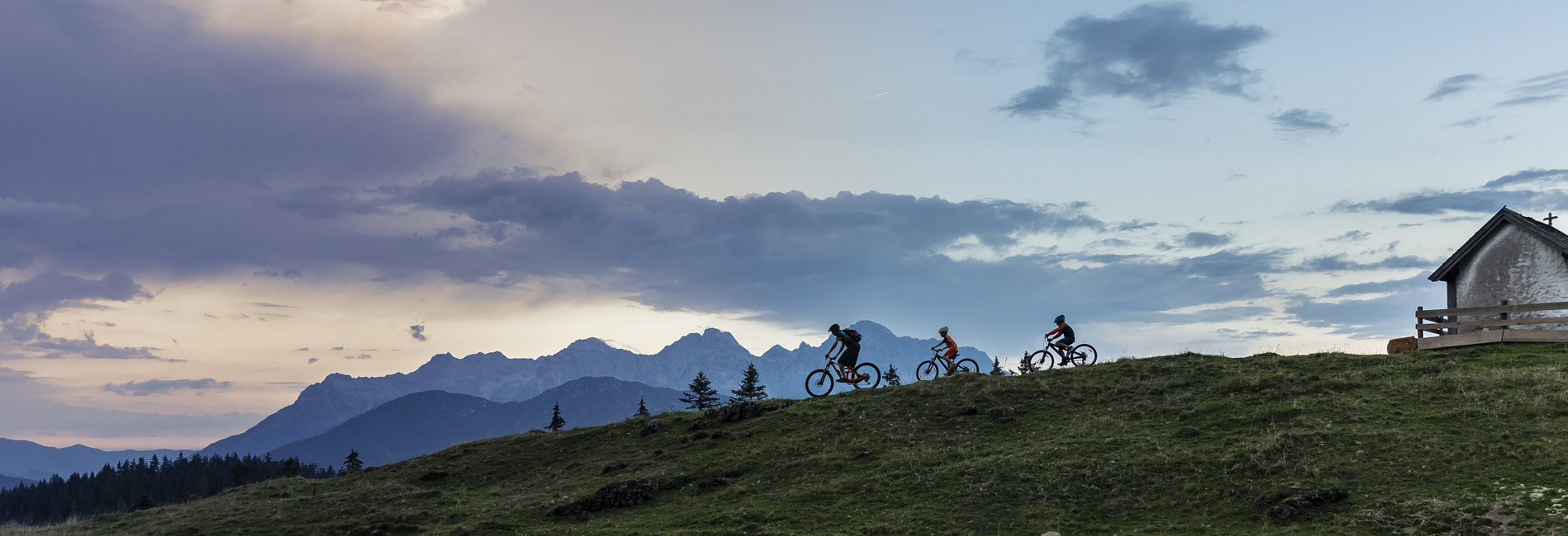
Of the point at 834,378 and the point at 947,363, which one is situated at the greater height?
the point at 947,363

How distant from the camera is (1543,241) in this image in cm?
4250

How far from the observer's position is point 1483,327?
42.5m

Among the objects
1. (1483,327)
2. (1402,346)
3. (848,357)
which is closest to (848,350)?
(848,357)

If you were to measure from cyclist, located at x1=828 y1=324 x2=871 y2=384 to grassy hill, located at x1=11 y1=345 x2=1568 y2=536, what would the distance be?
118 centimetres

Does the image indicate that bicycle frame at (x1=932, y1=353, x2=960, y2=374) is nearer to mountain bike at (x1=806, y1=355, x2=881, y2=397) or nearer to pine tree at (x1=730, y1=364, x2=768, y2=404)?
mountain bike at (x1=806, y1=355, x2=881, y2=397)

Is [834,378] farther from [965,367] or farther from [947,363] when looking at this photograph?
[965,367]

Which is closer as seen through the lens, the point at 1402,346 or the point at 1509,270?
the point at 1402,346

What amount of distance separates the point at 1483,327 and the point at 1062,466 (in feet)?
96.9

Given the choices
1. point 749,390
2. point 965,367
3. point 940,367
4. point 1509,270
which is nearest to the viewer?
point 1509,270

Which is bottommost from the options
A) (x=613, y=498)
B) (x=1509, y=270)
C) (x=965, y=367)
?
(x=613, y=498)

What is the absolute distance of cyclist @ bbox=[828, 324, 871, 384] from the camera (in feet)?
133

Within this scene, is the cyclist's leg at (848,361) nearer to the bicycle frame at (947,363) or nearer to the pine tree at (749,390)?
the bicycle frame at (947,363)

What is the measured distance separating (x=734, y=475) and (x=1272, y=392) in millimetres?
20352

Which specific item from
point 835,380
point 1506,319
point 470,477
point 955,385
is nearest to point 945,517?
point 955,385
